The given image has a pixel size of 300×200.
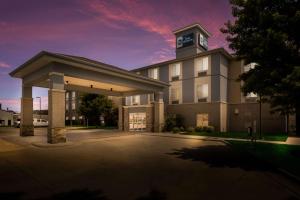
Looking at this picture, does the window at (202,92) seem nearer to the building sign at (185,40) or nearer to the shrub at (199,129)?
the shrub at (199,129)

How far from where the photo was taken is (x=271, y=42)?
29.7 ft

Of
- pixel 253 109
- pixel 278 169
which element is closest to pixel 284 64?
pixel 278 169

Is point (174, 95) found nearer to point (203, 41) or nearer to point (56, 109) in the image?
point (203, 41)

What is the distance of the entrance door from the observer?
29.2 metres

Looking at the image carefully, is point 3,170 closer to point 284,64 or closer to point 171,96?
point 284,64

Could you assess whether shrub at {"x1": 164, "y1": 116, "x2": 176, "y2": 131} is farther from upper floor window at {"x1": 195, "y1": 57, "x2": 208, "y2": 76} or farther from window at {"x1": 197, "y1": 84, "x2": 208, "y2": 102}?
upper floor window at {"x1": 195, "y1": 57, "x2": 208, "y2": 76}

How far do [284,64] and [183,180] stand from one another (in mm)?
7363

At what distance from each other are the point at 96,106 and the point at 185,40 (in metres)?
20.4

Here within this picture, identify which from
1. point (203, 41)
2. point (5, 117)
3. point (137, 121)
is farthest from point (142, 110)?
point (5, 117)

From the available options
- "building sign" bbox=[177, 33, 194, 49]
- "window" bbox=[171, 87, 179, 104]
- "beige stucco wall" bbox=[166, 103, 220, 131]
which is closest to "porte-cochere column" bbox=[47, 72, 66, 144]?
"beige stucco wall" bbox=[166, 103, 220, 131]

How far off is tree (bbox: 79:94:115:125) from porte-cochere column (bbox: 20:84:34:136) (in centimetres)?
1806

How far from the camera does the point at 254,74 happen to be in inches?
411

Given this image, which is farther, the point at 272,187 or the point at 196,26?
the point at 196,26

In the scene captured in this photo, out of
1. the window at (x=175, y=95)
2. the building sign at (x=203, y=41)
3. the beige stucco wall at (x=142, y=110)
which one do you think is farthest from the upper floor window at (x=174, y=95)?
the building sign at (x=203, y=41)
